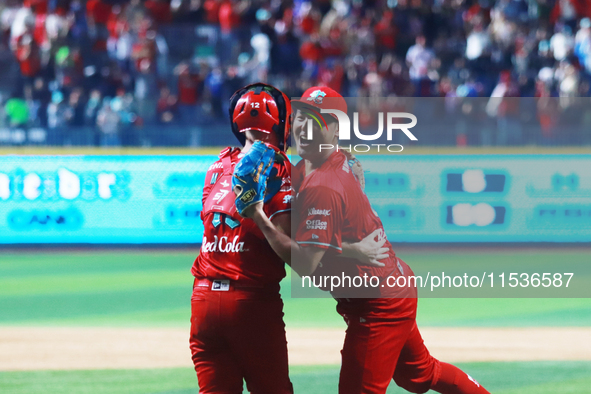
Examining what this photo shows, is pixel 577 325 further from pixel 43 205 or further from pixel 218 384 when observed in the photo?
pixel 43 205

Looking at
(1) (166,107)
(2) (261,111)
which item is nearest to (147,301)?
(2) (261,111)

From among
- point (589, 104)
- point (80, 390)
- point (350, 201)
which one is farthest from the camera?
point (589, 104)

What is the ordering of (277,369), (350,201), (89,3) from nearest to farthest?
1. (277,369)
2. (350,201)
3. (89,3)

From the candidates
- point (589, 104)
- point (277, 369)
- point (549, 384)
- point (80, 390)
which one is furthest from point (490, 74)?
point (277, 369)

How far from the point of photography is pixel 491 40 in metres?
16.4

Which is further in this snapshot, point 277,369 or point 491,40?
point 491,40

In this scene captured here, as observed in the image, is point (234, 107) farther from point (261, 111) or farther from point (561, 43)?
point (561, 43)

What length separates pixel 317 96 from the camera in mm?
3861

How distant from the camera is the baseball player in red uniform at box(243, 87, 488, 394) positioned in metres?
3.70

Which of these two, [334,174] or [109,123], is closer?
[334,174]

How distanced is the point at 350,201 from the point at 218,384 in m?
1.12

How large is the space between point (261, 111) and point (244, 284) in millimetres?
848

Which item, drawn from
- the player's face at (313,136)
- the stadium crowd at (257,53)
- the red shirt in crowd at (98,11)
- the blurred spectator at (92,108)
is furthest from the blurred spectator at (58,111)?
the player's face at (313,136)

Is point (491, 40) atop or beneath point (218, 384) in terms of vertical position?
atop
